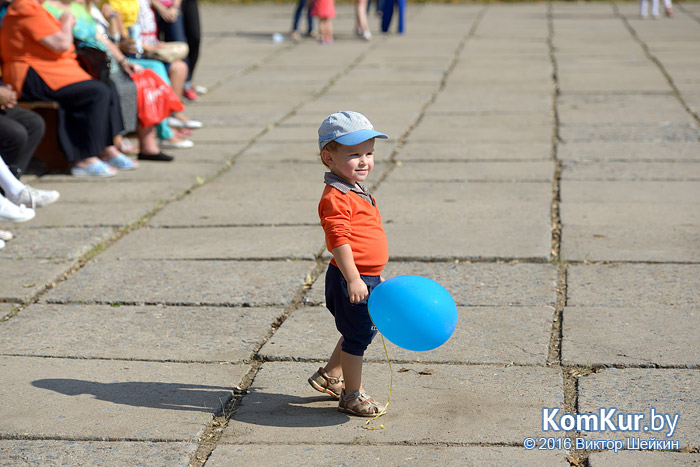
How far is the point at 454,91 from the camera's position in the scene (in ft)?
32.3

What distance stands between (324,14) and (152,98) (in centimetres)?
722

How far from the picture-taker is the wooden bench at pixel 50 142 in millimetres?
6688

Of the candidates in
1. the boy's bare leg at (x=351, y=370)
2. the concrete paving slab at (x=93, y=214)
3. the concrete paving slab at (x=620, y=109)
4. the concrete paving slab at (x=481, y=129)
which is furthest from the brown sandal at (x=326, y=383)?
the concrete paving slab at (x=620, y=109)

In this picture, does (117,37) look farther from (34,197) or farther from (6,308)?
(6,308)

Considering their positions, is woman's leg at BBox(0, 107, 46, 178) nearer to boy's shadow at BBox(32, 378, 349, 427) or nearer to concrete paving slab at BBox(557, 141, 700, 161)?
boy's shadow at BBox(32, 378, 349, 427)

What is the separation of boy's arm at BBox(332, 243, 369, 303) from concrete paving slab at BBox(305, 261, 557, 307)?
1229 mm

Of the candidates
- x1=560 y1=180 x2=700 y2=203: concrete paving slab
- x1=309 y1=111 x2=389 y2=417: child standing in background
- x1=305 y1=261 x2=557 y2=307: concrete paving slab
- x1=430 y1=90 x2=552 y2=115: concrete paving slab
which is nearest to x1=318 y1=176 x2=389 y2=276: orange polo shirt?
x1=309 y1=111 x2=389 y2=417: child standing in background

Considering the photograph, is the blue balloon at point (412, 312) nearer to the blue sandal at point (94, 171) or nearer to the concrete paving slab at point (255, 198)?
the concrete paving slab at point (255, 198)

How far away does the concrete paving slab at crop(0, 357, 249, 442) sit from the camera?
9.75 ft

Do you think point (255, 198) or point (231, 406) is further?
point (255, 198)

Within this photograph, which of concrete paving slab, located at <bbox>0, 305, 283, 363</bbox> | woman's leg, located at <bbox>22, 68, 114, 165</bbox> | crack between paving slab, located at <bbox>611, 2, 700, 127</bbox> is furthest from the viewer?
crack between paving slab, located at <bbox>611, 2, 700, 127</bbox>

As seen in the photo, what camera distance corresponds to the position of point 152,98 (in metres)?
7.02

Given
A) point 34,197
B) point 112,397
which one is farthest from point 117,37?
point 112,397

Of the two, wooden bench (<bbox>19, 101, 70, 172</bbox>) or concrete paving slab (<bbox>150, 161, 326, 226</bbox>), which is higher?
wooden bench (<bbox>19, 101, 70, 172</bbox>)
